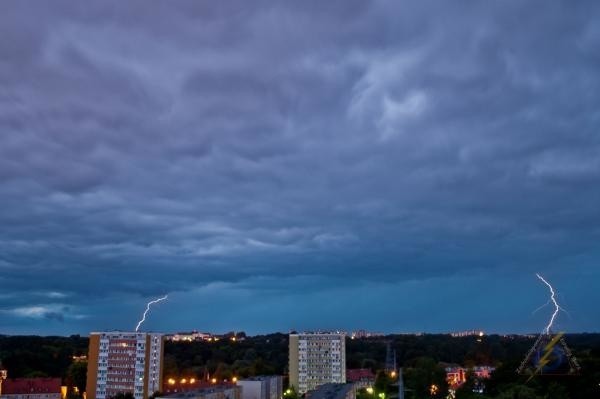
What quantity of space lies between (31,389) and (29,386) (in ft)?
1.42

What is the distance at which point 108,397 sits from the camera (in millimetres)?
63625

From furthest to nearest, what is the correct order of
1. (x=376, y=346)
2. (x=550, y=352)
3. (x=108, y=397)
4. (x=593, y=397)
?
(x=376, y=346)
(x=108, y=397)
(x=550, y=352)
(x=593, y=397)

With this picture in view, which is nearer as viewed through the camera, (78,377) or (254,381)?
(254,381)

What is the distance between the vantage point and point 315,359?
77.9m

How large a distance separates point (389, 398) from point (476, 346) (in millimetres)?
58526

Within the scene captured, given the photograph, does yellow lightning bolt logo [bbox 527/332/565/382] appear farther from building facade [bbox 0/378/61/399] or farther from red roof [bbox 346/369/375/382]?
building facade [bbox 0/378/61/399]

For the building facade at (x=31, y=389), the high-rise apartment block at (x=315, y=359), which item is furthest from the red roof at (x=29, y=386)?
the high-rise apartment block at (x=315, y=359)

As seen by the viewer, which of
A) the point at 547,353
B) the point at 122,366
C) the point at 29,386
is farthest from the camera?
the point at 122,366

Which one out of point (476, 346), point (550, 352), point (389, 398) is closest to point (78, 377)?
point (389, 398)

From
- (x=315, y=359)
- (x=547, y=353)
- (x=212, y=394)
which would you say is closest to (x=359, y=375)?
(x=315, y=359)

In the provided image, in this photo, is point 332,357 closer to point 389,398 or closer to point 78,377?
point 389,398

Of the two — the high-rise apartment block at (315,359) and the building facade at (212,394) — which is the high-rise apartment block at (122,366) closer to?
the building facade at (212,394)

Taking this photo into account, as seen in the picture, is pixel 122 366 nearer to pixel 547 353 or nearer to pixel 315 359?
pixel 315 359

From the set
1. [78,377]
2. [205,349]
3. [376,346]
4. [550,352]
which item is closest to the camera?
[550,352]
